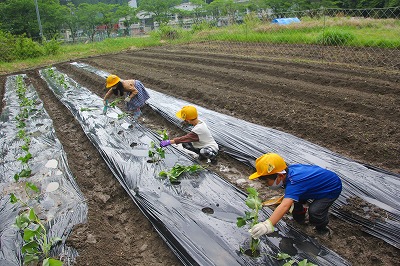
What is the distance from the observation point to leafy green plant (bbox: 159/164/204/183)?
4.13m

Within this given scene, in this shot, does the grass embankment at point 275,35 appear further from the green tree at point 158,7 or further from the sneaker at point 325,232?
the green tree at point 158,7

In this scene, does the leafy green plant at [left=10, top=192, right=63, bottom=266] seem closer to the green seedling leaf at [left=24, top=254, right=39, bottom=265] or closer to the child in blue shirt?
the green seedling leaf at [left=24, top=254, right=39, bottom=265]

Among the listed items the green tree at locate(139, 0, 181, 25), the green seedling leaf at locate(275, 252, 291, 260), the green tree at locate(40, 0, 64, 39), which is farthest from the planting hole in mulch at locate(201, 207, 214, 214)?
the green tree at locate(139, 0, 181, 25)

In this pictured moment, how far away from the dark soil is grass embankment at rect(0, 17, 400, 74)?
365 cm

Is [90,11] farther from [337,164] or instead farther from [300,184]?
[300,184]

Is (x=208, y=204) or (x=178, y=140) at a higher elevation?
(x=178, y=140)

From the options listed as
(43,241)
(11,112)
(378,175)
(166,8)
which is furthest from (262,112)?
(166,8)

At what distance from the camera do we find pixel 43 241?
10.3ft

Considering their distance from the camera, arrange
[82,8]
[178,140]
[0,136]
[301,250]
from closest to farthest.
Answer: [301,250], [178,140], [0,136], [82,8]

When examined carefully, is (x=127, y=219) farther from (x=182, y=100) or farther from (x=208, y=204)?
(x=182, y=100)

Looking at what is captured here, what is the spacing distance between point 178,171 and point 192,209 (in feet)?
2.61

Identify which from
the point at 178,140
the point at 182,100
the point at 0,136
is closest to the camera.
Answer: the point at 178,140

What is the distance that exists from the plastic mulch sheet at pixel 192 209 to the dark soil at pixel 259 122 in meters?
0.15

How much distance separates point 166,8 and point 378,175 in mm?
42316
